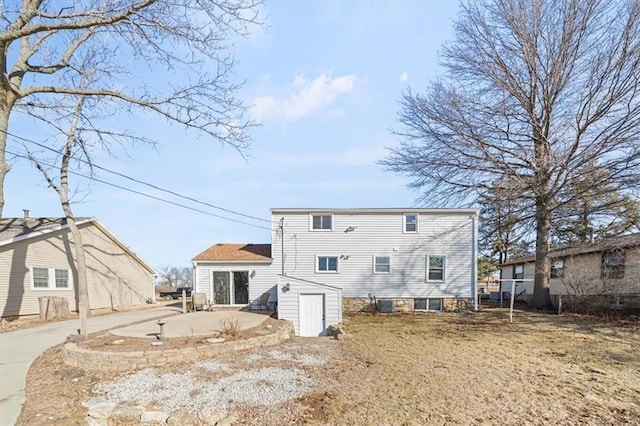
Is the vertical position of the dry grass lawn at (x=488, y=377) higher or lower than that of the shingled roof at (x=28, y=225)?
lower

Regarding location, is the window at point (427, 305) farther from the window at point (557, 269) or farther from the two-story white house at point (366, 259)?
the window at point (557, 269)

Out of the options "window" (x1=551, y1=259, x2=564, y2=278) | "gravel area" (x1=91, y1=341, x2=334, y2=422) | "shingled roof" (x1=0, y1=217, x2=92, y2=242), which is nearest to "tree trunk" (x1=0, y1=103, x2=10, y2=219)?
"gravel area" (x1=91, y1=341, x2=334, y2=422)

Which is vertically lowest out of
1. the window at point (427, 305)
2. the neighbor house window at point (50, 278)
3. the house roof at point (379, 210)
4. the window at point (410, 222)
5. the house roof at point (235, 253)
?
the window at point (427, 305)

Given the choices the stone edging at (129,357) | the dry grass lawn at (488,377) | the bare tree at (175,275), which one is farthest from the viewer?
the bare tree at (175,275)

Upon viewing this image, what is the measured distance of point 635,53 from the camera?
11836mm

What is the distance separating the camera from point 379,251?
1588 centimetres

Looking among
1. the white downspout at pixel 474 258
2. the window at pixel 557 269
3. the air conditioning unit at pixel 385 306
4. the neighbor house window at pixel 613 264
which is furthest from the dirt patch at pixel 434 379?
the window at pixel 557 269

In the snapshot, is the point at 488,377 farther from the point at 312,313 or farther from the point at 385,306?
the point at 385,306

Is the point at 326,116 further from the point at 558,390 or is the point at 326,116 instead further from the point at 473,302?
the point at 473,302

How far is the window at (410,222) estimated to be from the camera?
16047mm

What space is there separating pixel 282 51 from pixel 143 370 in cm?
812

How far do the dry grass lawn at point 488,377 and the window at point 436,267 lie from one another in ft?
16.1

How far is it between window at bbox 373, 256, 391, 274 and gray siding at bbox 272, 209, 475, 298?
15 cm

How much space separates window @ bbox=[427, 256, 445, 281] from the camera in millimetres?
15867
